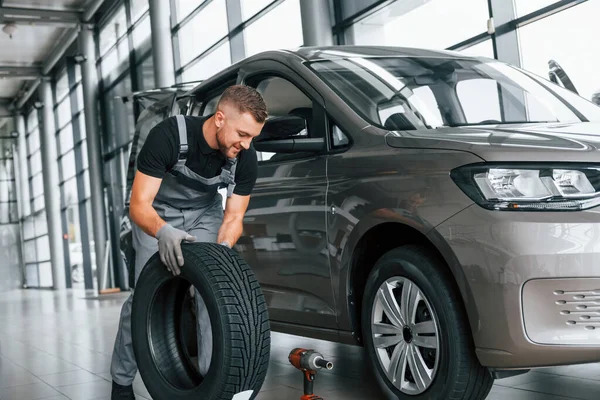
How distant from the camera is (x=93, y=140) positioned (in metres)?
19.1

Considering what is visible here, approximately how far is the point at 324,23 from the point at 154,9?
6267 millimetres

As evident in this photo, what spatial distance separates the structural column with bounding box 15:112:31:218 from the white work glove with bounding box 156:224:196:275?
2800cm

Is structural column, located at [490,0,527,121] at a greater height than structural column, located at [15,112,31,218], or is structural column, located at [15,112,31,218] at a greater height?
structural column, located at [15,112,31,218]

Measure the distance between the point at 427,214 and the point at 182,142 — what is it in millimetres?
947

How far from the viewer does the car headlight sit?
2.40 m

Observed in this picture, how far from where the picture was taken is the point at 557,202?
241 centimetres

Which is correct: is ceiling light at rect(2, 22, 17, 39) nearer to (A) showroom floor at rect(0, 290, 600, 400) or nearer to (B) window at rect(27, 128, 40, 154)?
(B) window at rect(27, 128, 40, 154)

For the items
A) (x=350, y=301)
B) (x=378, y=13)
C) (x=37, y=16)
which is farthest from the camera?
(x=37, y=16)

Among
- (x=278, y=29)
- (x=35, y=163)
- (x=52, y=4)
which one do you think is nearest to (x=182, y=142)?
(x=278, y=29)

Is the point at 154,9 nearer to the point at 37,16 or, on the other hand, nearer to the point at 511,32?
the point at 37,16

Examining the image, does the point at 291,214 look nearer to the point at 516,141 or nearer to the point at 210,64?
the point at 516,141

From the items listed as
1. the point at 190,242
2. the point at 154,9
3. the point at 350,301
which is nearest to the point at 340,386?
the point at 350,301

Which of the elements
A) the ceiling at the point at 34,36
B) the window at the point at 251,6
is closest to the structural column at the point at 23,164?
the ceiling at the point at 34,36

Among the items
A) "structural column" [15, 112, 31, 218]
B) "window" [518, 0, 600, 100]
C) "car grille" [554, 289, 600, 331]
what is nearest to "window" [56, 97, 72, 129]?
"structural column" [15, 112, 31, 218]
